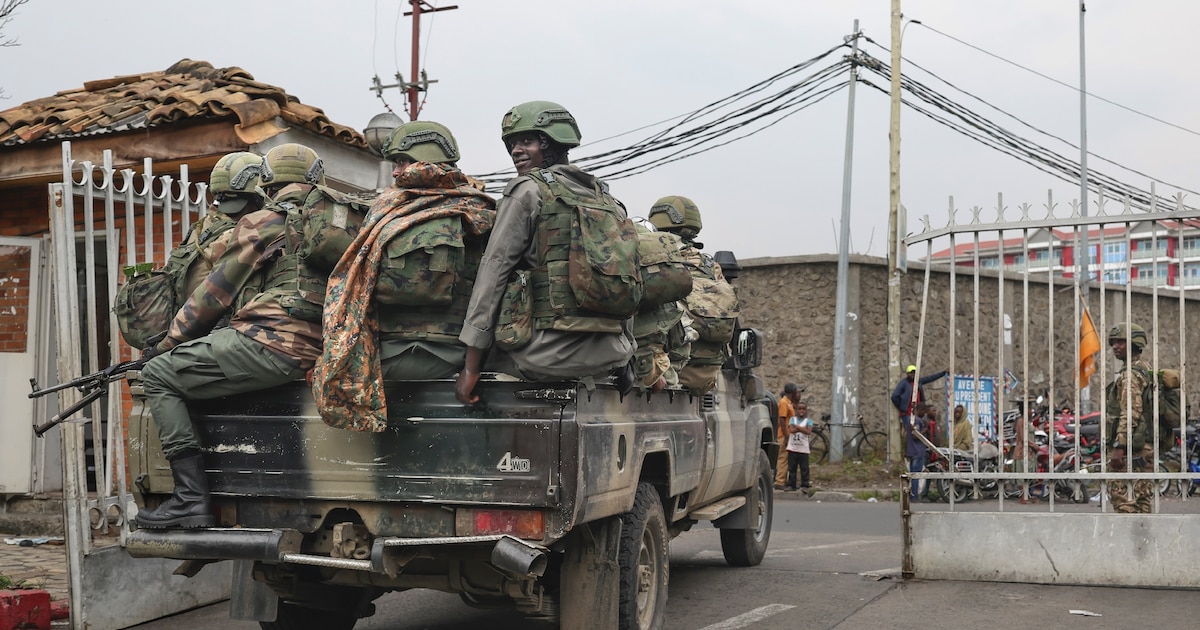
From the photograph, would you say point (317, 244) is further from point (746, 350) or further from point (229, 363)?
point (746, 350)

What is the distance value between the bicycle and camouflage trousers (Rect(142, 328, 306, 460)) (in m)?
14.5

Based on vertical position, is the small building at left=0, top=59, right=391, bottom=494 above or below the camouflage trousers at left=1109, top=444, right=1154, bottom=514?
above

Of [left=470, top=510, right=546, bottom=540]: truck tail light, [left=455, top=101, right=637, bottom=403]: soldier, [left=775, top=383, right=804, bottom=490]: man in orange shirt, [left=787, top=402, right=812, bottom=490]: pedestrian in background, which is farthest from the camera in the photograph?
[left=775, top=383, right=804, bottom=490]: man in orange shirt

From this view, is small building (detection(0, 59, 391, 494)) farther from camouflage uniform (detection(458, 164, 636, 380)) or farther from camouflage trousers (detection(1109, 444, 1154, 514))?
camouflage trousers (detection(1109, 444, 1154, 514))

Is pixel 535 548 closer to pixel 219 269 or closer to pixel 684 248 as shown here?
pixel 219 269

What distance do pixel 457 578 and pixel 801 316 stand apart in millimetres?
14944

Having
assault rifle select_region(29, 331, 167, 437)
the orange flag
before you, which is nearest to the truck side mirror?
the orange flag

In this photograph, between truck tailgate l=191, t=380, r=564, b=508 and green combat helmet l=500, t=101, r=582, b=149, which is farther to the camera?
green combat helmet l=500, t=101, r=582, b=149

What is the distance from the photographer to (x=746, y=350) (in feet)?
24.8

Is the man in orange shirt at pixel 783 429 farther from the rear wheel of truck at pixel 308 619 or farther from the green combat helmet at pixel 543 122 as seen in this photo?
the green combat helmet at pixel 543 122

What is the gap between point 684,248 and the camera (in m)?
6.87

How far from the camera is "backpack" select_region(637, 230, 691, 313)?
4969mm

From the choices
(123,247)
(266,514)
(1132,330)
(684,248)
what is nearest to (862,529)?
(1132,330)

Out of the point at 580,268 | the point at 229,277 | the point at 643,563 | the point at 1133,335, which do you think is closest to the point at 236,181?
the point at 229,277
